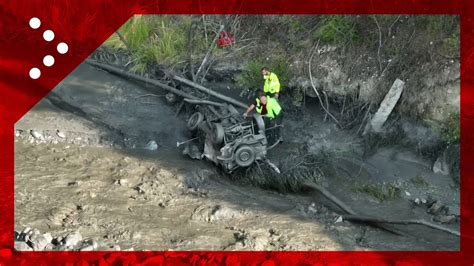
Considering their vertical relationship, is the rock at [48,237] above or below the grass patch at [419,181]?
above

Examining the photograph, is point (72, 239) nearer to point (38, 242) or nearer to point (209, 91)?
point (38, 242)

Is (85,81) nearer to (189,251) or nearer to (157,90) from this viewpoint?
(157,90)

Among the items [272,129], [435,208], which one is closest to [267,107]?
[272,129]

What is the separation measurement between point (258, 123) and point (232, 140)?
1.95 feet

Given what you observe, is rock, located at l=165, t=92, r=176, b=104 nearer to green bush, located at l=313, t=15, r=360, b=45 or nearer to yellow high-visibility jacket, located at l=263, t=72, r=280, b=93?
yellow high-visibility jacket, located at l=263, t=72, r=280, b=93

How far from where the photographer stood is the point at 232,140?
1003cm

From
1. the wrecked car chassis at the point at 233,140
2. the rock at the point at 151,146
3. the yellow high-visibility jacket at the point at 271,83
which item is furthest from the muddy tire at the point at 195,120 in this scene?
the yellow high-visibility jacket at the point at 271,83

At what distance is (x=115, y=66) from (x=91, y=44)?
1.10m

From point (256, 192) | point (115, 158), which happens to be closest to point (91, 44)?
point (115, 158)

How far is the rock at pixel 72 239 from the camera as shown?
6.99 m

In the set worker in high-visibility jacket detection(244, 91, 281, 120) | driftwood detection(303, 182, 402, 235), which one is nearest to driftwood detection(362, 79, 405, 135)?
worker in high-visibility jacket detection(244, 91, 281, 120)

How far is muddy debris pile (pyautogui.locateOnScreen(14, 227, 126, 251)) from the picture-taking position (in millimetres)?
6781

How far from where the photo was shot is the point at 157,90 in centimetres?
1302

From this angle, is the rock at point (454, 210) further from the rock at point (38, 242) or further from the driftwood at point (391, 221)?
the rock at point (38, 242)
